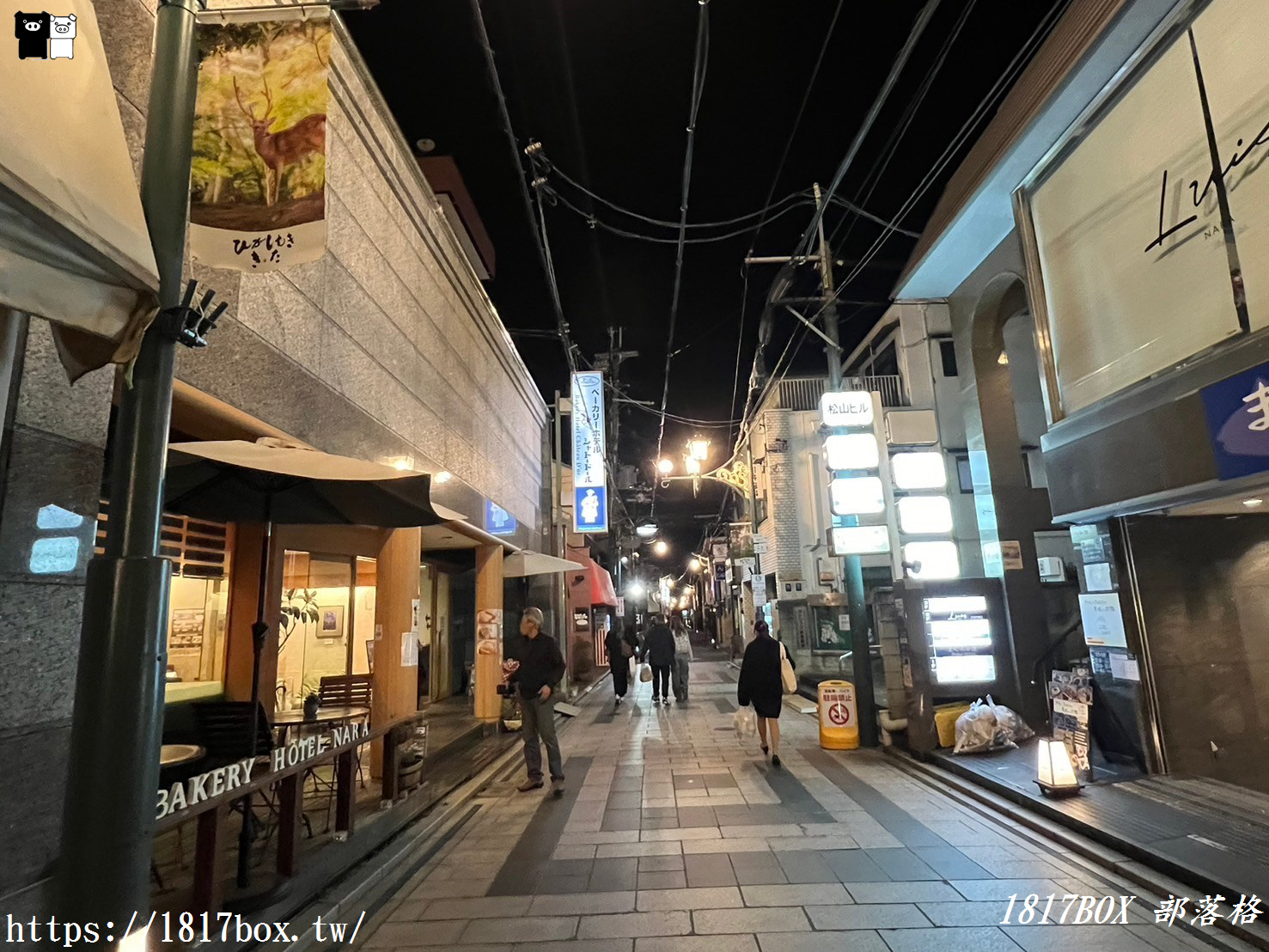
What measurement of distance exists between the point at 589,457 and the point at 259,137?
14596 millimetres

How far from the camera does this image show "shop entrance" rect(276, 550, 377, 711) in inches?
444

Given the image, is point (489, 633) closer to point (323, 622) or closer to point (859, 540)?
point (323, 622)

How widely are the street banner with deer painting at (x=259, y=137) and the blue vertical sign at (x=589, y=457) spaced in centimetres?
1393

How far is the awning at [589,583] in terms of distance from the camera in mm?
23398

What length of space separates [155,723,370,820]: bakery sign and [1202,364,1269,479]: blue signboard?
736cm

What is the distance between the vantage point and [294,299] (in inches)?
257

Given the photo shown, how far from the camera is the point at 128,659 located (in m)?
2.57

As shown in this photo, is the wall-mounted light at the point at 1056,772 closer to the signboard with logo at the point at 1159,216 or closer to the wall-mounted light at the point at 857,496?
the signboard with logo at the point at 1159,216

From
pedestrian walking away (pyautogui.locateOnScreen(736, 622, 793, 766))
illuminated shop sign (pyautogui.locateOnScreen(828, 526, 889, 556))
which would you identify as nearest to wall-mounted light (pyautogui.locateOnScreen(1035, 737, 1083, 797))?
pedestrian walking away (pyautogui.locateOnScreen(736, 622, 793, 766))

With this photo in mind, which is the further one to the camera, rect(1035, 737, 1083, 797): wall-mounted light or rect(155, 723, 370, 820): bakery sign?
rect(1035, 737, 1083, 797): wall-mounted light

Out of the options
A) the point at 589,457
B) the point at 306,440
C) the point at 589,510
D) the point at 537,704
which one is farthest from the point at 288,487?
the point at 589,510

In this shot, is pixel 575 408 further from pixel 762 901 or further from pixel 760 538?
pixel 762 901

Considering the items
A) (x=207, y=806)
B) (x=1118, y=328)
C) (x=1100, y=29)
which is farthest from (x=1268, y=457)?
(x=207, y=806)

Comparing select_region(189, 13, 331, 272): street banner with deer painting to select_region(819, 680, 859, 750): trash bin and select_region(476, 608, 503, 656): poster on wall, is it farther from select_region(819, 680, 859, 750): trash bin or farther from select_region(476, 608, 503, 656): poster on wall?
select_region(476, 608, 503, 656): poster on wall
